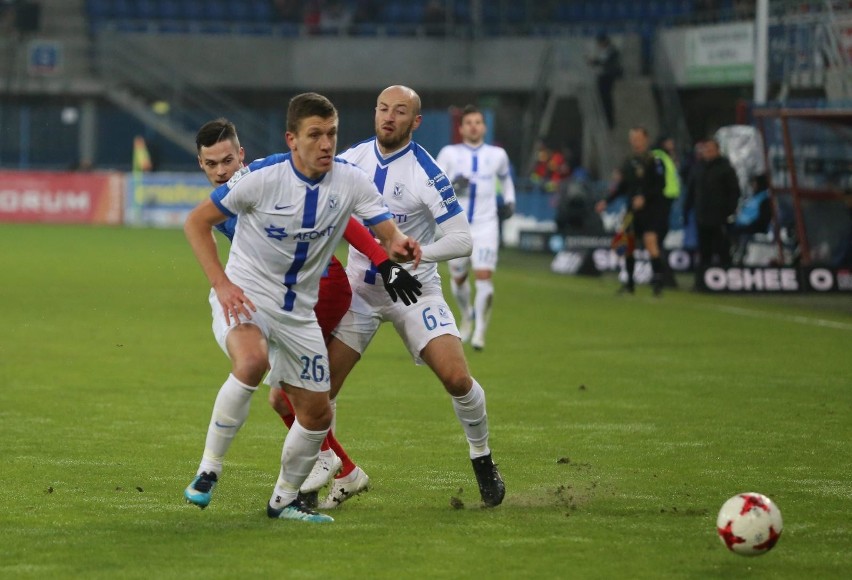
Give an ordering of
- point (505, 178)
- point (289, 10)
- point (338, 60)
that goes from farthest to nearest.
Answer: point (289, 10) < point (338, 60) < point (505, 178)

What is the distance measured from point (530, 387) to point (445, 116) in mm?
20851

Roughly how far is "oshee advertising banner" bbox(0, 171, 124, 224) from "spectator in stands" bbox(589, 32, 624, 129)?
1227 centimetres

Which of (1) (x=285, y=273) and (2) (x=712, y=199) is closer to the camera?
(1) (x=285, y=273)

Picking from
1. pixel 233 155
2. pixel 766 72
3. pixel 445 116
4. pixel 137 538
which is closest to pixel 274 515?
pixel 137 538

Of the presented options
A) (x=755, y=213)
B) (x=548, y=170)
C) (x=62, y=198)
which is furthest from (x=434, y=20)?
(x=755, y=213)

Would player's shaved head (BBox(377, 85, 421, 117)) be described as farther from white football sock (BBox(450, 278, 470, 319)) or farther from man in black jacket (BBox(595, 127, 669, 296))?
man in black jacket (BBox(595, 127, 669, 296))

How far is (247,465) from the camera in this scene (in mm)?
8047

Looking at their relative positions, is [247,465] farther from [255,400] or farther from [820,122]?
[820,122]

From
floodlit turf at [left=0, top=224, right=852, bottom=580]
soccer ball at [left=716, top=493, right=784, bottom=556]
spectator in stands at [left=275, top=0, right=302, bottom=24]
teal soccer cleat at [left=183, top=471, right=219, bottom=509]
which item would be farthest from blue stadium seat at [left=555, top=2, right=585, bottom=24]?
soccer ball at [left=716, top=493, right=784, bottom=556]

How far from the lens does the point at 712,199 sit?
21.5 m

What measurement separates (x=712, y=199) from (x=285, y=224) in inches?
622

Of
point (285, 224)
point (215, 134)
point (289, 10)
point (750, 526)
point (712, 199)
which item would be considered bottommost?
point (712, 199)

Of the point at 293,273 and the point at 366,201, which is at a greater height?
the point at 366,201

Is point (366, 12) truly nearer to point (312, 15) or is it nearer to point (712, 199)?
point (312, 15)
